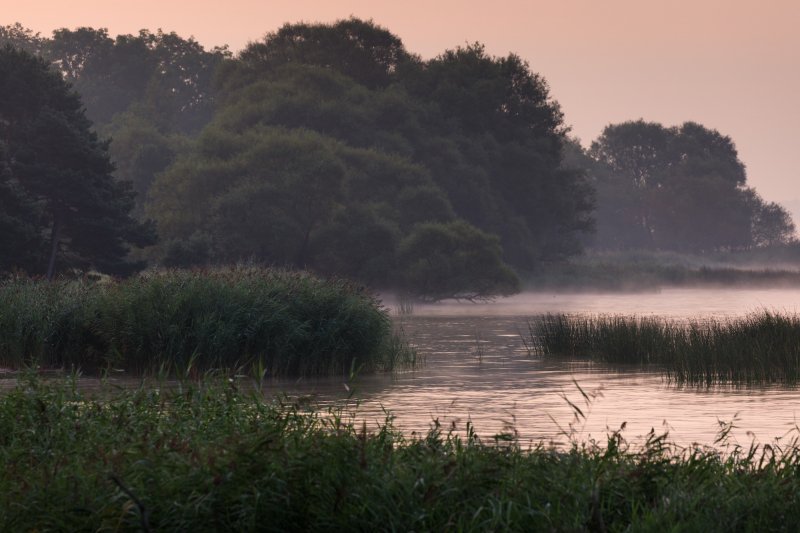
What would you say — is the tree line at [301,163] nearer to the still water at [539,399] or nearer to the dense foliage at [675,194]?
the dense foliage at [675,194]

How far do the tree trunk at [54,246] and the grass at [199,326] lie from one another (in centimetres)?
2097

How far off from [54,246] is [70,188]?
2403 millimetres

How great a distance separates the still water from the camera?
54.2ft

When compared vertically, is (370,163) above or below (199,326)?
above

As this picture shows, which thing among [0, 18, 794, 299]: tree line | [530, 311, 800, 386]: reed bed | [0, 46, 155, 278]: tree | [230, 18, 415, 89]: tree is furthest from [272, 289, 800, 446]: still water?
[230, 18, 415, 89]: tree

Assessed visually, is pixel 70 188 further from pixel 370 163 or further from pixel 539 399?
pixel 539 399

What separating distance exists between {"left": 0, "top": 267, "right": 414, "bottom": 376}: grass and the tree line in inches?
712

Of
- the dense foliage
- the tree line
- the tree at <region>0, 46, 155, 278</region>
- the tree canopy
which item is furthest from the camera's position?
the dense foliage

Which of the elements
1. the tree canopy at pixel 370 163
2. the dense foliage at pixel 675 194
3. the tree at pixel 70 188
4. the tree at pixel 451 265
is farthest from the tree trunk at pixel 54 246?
the dense foliage at pixel 675 194

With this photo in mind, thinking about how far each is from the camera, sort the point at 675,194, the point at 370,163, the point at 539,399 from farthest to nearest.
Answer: the point at 675,194 < the point at 370,163 < the point at 539,399

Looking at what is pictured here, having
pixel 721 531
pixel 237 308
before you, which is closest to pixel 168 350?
pixel 237 308

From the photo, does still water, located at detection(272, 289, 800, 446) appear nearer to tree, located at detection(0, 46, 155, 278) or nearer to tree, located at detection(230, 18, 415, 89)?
tree, located at detection(0, 46, 155, 278)

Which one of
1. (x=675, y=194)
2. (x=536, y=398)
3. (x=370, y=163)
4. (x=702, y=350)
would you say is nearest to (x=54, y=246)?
(x=370, y=163)

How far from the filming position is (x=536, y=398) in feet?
68.5
